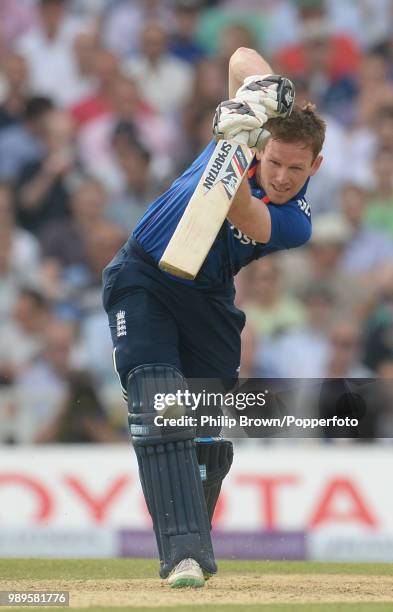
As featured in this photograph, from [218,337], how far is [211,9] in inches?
237

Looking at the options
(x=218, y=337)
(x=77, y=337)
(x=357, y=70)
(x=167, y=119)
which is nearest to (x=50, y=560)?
(x=218, y=337)

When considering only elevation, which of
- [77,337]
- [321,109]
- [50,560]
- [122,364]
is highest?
[321,109]

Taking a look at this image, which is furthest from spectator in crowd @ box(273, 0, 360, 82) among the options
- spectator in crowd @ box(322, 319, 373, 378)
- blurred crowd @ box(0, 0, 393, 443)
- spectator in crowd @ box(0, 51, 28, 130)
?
spectator in crowd @ box(322, 319, 373, 378)

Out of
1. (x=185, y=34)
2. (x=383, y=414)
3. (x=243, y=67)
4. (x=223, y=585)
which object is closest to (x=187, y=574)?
(x=223, y=585)

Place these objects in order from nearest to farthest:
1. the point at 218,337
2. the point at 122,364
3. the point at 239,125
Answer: the point at 239,125 → the point at 122,364 → the point at 218,337

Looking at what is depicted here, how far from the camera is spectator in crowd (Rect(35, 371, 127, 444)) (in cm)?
801

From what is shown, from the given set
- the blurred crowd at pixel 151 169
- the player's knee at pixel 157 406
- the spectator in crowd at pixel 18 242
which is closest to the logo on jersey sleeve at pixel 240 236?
the player's knee at pixel 157 406

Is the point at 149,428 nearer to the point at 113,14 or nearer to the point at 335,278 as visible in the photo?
the point at 335,278

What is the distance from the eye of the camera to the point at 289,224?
182 inches

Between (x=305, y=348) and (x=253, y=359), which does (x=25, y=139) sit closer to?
(x=253, y=359)

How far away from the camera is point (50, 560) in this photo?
646 centimetres

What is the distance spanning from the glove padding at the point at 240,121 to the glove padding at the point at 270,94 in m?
0.02

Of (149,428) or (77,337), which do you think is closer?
(149,428)

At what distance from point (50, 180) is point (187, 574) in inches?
230
